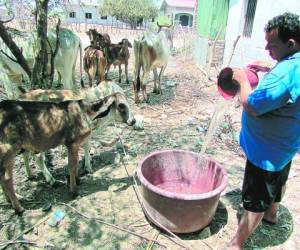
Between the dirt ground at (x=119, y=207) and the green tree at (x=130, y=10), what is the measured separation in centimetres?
3485

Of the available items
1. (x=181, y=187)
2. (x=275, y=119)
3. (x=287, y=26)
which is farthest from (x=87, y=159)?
(x=287, y=26)

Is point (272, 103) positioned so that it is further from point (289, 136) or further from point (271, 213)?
point (271, 213)

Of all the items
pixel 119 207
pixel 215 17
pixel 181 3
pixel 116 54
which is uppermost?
pixel 181 3

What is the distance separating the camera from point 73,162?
11.3 feet

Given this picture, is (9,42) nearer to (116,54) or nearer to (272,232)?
(272,232)

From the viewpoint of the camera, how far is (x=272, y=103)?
2.17 metres

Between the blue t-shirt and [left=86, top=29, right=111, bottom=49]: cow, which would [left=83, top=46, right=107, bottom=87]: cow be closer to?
[left=86, top=29, right=111, bottom=49]: cow

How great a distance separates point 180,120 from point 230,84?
344 centimetres

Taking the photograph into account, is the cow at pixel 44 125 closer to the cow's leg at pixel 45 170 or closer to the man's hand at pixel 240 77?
the cow's leg at pixel 45 170

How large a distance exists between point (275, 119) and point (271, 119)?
3cm

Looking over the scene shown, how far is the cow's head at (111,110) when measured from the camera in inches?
139

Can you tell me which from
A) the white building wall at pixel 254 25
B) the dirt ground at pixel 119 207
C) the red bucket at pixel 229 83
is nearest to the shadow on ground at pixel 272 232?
the dirt ground at pixel 119 207

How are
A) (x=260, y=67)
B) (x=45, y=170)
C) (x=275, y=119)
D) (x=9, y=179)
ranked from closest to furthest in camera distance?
(x=275, y=119) < (x=260, y=67) < (x=9, y=179) < (x=45, y=170)

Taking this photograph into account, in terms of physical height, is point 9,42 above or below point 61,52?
above
